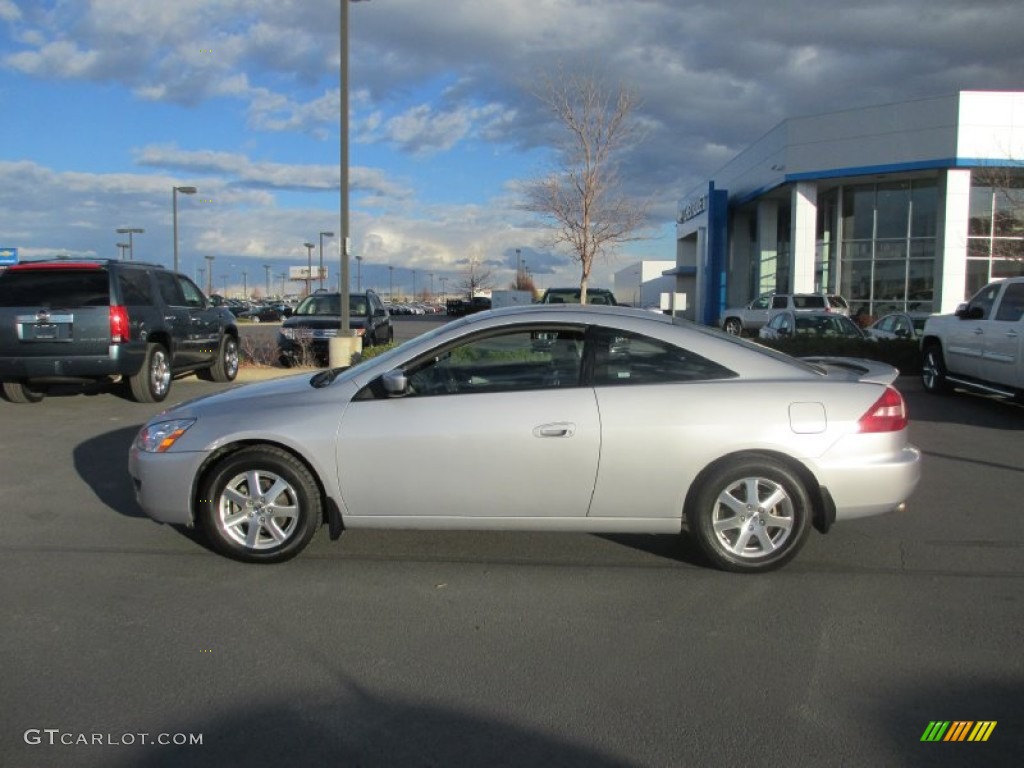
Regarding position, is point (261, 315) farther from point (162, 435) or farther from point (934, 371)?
point (162, 435)

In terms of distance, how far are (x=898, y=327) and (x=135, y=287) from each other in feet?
49.9

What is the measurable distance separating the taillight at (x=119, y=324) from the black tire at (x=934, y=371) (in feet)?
37.0

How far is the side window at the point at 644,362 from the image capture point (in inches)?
193

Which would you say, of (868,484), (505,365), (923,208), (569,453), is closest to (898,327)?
(868,484)

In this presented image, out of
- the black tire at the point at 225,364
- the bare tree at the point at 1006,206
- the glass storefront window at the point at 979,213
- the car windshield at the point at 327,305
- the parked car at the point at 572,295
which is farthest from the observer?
the glass storefront window at the point at 979,213

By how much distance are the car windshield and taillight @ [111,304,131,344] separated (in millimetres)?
8185

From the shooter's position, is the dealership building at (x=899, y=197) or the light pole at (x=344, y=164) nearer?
the light pole at (x=344, y=164)

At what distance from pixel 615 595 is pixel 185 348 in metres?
9.41

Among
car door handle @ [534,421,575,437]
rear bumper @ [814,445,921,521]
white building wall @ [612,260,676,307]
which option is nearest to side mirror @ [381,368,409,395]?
car door handle @ [534,421,575,437]

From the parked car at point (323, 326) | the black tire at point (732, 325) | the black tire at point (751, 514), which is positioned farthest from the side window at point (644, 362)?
the black tire at point (732, 325)

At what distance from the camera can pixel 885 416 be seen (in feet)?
15.9

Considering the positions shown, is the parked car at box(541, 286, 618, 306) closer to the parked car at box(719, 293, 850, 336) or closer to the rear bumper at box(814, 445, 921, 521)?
the parked car at box(719, 293, 850, 336)

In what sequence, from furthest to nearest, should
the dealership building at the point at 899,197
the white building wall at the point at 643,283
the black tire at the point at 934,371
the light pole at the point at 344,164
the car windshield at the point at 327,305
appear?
the white building wall at the point at 643,283 < the dealership building at the point at 899,197 < the car windshield at the point at 327,305 < the light pole at the point at 344,164 < the black tire at the point at 934,371

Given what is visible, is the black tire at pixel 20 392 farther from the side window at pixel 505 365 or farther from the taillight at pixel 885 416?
the taillight at pixel 885 416
